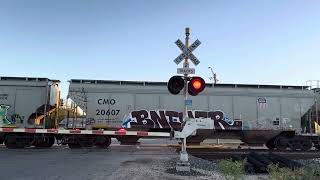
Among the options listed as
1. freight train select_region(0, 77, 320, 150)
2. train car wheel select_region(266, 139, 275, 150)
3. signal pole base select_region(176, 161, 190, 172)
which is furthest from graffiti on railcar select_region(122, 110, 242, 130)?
signal pole base select_region(176, 161, 190, 172)

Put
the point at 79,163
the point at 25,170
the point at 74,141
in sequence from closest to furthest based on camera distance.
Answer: the point at 25,170, the point at 79,163, the point at 74,141

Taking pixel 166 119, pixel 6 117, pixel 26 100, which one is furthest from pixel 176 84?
pixel 6 117

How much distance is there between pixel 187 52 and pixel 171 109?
9.44 metres

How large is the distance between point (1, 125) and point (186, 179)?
13554mm

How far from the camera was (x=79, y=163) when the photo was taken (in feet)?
42.6

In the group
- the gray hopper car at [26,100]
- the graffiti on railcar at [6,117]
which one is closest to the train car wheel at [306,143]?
the gray hopper car at [26,100]

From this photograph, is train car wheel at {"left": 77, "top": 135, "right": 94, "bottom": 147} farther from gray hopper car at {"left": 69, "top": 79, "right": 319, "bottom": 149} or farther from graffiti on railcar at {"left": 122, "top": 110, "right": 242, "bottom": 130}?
graffiti on railcar at {"left": 122, "top": 110, "right": 242, "bottom": 130}

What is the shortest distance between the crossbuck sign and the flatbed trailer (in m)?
7.84

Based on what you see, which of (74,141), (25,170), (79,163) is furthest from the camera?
(74,141)

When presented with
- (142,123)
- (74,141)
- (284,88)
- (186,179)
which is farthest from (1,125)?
(284,88)

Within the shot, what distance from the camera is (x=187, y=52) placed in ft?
38.9

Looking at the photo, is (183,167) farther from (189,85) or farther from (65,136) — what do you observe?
(65,136)

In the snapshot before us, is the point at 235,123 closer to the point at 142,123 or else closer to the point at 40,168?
the point at 142,123

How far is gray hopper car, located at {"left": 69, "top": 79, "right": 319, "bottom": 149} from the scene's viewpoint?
68.2 ft
